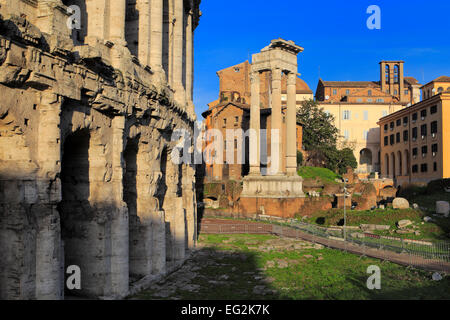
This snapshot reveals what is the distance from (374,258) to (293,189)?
21355mm

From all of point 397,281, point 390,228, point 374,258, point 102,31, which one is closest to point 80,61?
point 102,31

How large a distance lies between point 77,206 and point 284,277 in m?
8.66

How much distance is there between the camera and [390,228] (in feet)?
92.7

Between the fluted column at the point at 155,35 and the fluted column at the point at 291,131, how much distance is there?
89.8ft

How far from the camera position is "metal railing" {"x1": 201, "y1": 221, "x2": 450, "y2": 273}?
1958cm

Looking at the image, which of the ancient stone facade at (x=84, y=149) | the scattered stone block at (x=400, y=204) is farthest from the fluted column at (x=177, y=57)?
the scattered stone block at (x=400, y=204)

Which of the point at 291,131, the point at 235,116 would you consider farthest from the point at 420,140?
the point at 235,116

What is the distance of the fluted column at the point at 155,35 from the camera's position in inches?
689

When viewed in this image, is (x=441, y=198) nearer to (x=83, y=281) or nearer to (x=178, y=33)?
(x=178, y=33)

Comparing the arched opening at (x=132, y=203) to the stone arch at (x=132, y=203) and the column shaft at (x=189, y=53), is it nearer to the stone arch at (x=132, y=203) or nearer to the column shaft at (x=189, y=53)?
the stone arch at (x=132, y=203)

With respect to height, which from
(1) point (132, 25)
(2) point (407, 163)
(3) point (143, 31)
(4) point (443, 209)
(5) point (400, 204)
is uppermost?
(1) point (132, 25)

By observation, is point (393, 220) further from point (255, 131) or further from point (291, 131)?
point (255, 131)

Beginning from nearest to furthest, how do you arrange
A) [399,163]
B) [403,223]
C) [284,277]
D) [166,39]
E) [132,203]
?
1. [132,203]
2. [284,277]
3. [166,39]
4. [403,223]
5. [399,163]

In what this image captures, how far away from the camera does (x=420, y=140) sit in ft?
181
